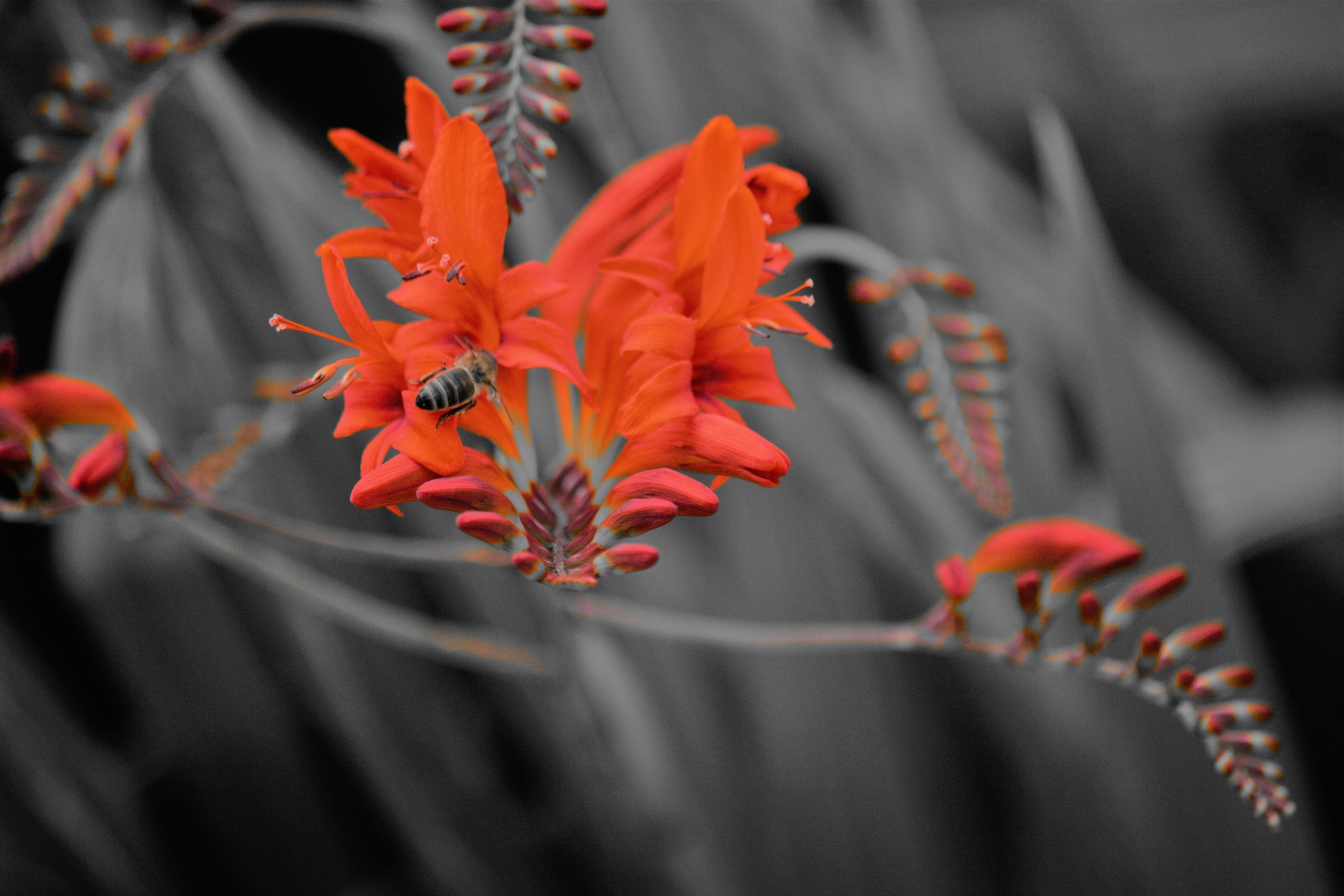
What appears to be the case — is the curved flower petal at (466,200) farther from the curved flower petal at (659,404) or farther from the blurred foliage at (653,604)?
the blurred foliage at (653,604)

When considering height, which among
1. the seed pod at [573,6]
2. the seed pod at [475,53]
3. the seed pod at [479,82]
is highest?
the seed pod at [573,6]

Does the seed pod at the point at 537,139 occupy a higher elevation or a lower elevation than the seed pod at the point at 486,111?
lower

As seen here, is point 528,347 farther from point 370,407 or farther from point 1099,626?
point 1099,626

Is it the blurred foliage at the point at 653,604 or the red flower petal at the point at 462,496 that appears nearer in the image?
the red flower petal at the point at 462,496

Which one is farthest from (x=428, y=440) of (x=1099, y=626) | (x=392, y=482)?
(x=1099, y=626)

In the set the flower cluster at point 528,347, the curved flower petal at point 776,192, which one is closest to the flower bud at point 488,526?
the flower cluster at point 528,347

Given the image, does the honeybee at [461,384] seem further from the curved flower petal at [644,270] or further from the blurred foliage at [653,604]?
the blurred foliage at [653,604]
